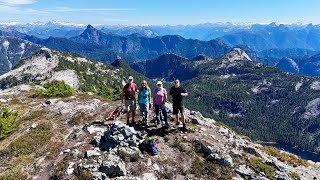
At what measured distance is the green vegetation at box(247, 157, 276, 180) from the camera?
1129 inches

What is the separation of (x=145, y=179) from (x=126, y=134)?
544 centimetres

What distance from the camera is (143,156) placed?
93.8ft

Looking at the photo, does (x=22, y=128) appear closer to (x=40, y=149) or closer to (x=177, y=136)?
(x=40, y=149)

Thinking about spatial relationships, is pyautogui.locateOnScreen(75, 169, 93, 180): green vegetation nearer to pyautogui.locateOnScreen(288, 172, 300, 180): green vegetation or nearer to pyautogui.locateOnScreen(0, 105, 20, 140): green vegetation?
pyautogui.locateOnScreen(0, 105, 20, 140): green vegetation

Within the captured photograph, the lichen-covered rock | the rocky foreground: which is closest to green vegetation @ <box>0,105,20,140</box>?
the rocky foreground

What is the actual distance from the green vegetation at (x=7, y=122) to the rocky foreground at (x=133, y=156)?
1253 mm

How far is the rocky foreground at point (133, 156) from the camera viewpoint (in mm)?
26703

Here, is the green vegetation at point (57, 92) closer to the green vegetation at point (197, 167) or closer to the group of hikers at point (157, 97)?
the group of hikers at point (157, 97)

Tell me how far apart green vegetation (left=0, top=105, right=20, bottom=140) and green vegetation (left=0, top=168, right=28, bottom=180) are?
38.1ft

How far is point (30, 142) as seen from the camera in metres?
32.9

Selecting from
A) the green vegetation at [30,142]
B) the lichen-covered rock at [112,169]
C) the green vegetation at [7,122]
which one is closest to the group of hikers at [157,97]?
the lichen-covered rock at [112,169]

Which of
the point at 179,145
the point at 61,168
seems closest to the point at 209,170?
the point at 179,145

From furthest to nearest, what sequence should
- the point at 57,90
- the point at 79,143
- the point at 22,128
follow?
the point at 57,90
the point at 22,128
the point at 79,143

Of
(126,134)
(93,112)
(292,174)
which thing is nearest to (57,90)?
(93,112)
